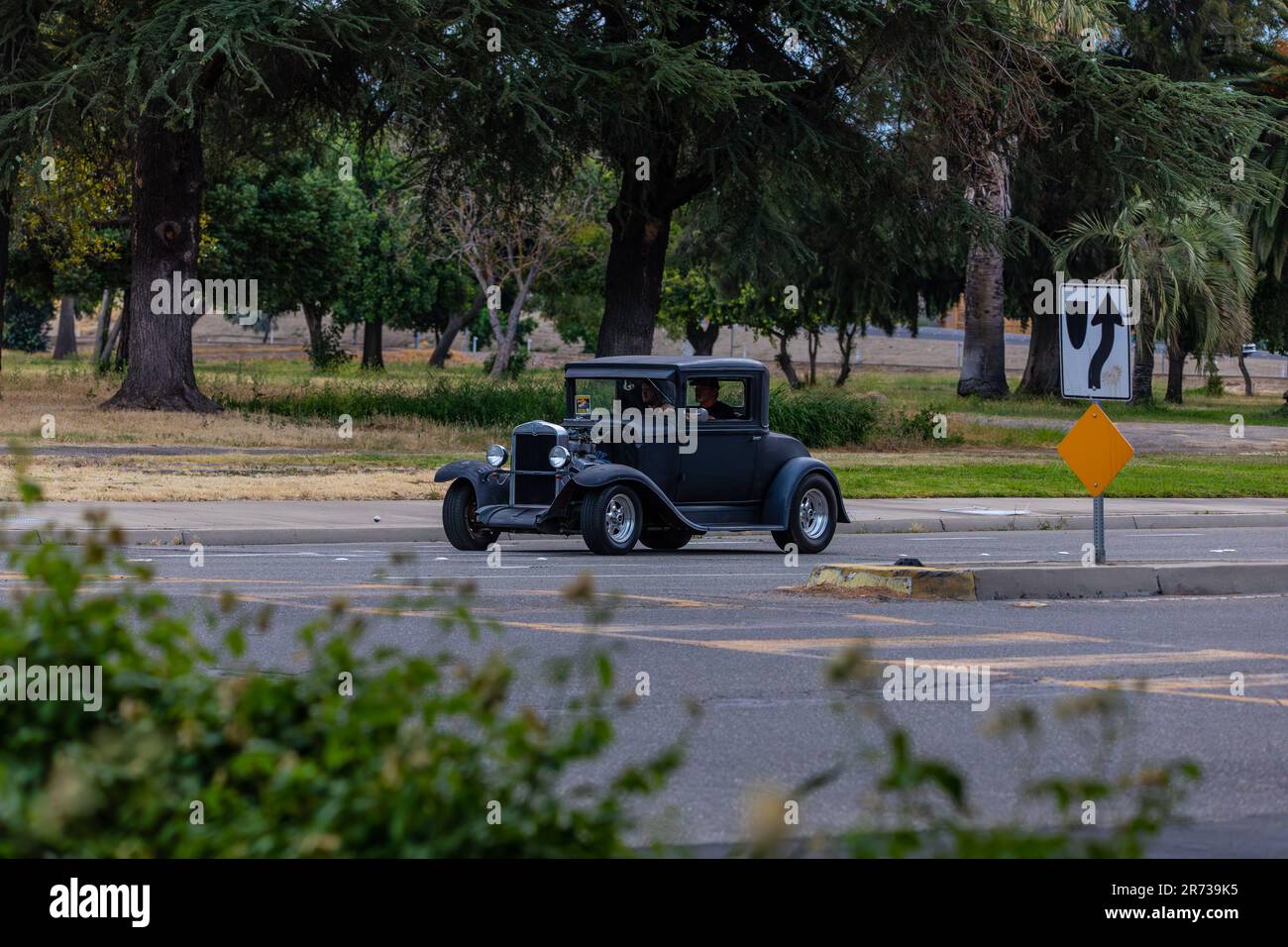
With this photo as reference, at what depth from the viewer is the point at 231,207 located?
56.9 metres

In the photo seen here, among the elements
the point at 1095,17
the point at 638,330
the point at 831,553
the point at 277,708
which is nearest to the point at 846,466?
the point at 638,330

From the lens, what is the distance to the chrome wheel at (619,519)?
57.0 feet

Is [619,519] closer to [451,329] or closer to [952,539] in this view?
[952,539]

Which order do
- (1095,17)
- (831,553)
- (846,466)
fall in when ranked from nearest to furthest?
1. (831,553)
2. (846,466)
3. (1095,17)

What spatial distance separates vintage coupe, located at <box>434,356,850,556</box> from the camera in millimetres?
17469

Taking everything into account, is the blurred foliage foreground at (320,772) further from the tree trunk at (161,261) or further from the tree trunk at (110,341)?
the tree trunk at (110,341)

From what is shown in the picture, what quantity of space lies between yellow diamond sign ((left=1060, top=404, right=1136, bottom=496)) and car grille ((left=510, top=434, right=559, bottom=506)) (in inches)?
195

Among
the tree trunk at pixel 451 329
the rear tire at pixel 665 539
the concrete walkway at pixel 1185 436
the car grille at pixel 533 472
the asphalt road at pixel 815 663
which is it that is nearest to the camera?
the asphalt road at pixel 815 663

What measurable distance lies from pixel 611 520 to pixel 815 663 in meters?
7.06

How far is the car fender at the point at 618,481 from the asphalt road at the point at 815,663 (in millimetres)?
505

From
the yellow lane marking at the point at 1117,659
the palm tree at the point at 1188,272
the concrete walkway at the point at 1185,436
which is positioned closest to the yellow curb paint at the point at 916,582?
the yellow lane marking at the point at 1117,659

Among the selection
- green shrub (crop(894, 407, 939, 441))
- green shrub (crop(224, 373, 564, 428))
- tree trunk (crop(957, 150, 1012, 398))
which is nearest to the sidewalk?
green shrub (crop(894, 407, 939, 441))

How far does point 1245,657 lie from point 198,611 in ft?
20.6

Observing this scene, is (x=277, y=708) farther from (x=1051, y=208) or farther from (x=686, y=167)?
(x=1051, y=208)
